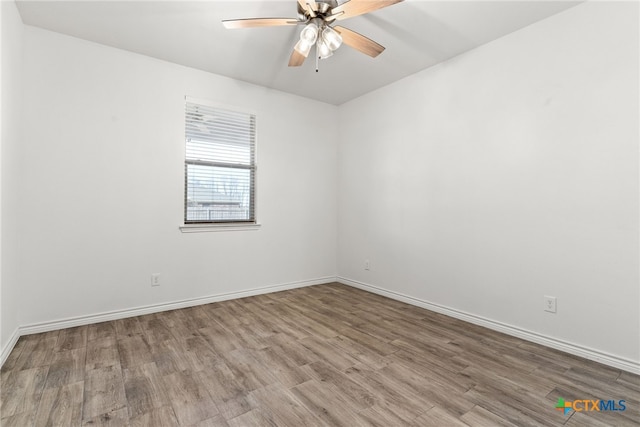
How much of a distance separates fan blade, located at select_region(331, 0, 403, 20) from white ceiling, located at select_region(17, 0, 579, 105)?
511 mm

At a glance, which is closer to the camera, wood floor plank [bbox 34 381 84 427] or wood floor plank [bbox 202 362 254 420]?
wood floor plank [bbox 34 381 84 427]

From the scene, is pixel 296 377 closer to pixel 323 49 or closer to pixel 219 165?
pixel 323 49

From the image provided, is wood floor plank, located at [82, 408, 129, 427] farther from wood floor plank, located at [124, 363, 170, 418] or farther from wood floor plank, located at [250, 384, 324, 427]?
wood floor plank, located at [250, 384, 324, 427]

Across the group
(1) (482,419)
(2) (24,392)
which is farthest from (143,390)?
(1) (482,419)

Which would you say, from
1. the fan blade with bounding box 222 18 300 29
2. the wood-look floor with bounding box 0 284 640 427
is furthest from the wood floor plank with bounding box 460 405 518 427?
the fan blade with bounding box 222 18 300 29

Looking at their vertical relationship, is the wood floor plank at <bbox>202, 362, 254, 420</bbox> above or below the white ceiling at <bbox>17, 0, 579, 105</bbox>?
below

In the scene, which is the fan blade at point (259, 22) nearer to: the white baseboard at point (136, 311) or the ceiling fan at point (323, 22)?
the ceiling fan at point (323, 22)

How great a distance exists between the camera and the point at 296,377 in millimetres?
1938

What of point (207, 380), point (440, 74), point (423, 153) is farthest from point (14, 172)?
point (440, 74)

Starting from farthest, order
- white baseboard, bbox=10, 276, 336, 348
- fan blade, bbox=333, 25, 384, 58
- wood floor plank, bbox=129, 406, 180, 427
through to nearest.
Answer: white baseboard, bbox=10, 276, 336, 348, fan blade, bbox=333, 25, 384, 58, wood floor plank, bbox=129, 406, 180, 427

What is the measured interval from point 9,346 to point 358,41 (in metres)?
3.43

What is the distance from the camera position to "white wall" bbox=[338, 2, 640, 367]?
83.3 inches

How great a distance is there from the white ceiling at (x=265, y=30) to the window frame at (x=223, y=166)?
386 mm

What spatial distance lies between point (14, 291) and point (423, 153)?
3.96 m
